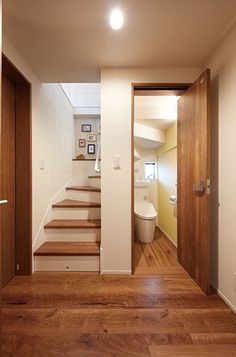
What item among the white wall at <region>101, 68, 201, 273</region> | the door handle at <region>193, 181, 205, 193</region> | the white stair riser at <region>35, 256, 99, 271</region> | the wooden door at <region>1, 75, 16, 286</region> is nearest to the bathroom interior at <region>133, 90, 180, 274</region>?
the white wall at <region>101, 68, 201, 273</region>

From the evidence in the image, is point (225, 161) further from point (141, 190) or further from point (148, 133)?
point (141, 190)

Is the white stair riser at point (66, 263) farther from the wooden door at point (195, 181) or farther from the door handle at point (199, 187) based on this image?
the door handle at point (199, 187)

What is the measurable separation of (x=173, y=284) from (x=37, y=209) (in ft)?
5.68

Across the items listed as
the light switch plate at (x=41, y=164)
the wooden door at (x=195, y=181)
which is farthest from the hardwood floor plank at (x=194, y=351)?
the light switch plate at (x=41, y=164)

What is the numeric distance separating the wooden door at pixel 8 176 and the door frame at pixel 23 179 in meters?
0.05

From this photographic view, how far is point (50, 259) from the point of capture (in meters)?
2.28

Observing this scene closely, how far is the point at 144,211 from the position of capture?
3568 mm

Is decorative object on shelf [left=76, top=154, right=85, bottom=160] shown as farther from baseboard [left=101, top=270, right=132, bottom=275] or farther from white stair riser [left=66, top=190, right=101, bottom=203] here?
baseboard [left=101, top=270, right=132, bottom=275]

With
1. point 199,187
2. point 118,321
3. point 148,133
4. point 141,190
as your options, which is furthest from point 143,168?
point 118,321

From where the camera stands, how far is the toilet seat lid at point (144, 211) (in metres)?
3.33

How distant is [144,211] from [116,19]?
2.76 metres

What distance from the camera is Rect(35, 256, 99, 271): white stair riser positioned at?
2.27 metres

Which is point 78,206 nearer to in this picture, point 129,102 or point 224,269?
point 129,102

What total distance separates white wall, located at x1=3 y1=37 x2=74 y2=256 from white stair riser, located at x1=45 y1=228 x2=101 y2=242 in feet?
0.74
